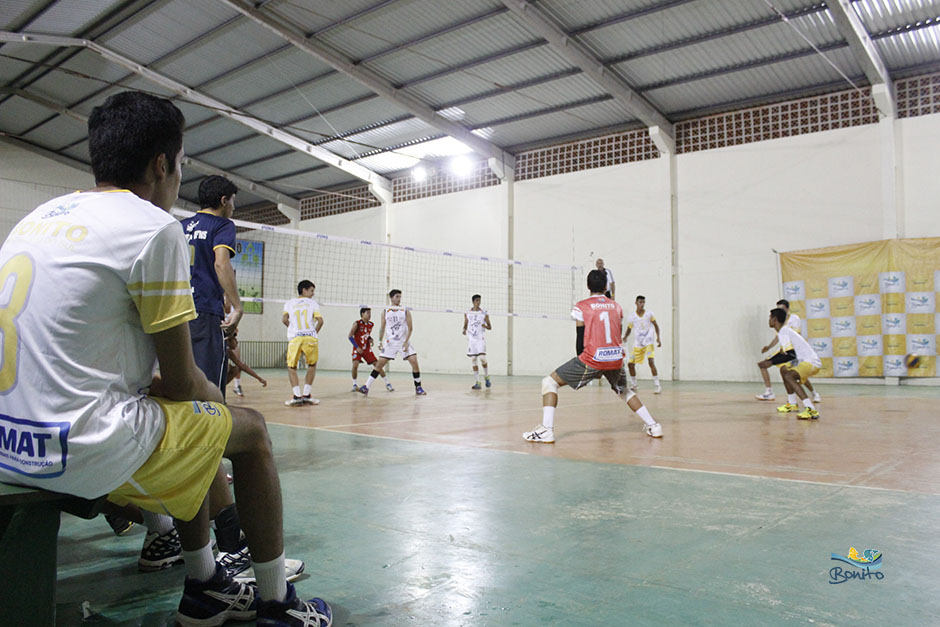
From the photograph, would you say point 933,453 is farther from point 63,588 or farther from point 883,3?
point 883,3

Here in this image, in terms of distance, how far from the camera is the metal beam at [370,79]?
12.3 m

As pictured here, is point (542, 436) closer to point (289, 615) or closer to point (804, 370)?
point (804, 370)

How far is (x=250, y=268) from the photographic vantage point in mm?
21609

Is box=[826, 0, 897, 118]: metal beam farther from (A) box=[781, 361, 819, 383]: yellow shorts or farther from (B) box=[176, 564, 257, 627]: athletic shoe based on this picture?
(B) box=[176, 564, 257, 627]: athletic shoe

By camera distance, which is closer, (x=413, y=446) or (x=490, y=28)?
(x=413, y=446)

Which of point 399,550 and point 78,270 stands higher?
point 78,270

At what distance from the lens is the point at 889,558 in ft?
7.57

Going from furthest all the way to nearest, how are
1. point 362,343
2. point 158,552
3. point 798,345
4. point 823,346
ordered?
point 823,346
point 362,343
point 798,345
point 158,552

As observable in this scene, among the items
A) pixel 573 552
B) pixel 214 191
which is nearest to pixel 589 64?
pixel 214 191

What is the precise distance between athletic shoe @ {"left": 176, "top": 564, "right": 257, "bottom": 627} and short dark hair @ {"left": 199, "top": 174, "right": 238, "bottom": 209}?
6.97ft

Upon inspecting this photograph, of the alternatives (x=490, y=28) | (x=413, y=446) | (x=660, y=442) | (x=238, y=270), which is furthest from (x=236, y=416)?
(x=238, y=270)

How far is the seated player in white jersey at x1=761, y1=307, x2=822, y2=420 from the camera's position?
22.5 feet

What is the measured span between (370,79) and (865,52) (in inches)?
356

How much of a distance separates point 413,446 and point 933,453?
3.52 meters
